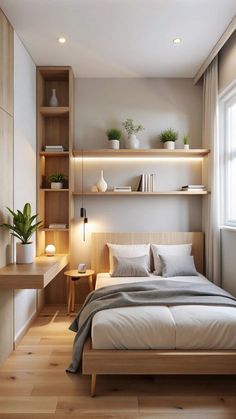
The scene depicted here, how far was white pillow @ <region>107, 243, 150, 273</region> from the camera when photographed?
139 inches

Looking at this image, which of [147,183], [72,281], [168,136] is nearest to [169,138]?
[168,136]

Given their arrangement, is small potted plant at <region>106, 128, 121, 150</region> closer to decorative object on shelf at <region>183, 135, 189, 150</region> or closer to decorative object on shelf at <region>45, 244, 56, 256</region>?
decorative object on shelf at <region>183, 135, 189, 150</region>

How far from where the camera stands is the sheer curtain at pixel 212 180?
3428mm

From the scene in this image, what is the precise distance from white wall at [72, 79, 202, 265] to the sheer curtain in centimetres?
32

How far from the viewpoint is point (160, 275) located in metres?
3.42

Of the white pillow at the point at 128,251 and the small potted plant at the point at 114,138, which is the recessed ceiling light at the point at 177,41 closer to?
the small potted plant at the point at 114,138

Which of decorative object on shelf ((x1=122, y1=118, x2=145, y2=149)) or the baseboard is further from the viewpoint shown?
decorative object on shelf ((x1=122, y1=118, x2=145, y2=149))

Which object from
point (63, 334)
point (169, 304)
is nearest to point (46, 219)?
point (63, 334)

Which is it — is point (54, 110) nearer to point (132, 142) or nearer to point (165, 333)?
point (132, 142)

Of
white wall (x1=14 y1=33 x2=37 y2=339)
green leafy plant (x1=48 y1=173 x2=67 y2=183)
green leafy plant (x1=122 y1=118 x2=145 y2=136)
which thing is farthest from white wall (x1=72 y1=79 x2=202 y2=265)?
white wall (x1=14 y1=33 x2=37 y2=339)

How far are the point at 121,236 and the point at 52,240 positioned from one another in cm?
88

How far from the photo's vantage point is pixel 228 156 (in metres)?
3.44

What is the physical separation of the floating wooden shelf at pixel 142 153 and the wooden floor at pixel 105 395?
7.43 ft

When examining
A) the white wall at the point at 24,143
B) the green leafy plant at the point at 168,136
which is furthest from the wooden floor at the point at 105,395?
the green leafy plant at the point at 168,136
